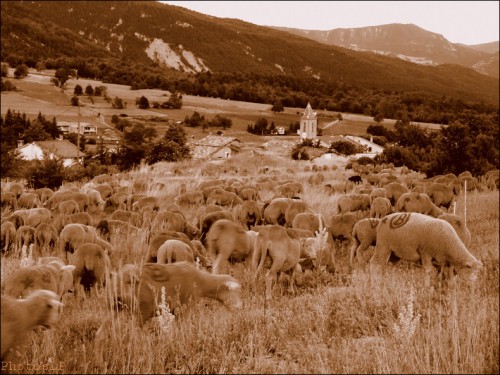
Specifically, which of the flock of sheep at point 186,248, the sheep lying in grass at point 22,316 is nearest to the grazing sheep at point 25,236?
the flock of sheep at point 186,248

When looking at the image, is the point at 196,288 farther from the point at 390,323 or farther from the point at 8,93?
the point at 8,93

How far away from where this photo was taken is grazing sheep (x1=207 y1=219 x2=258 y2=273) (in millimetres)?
8281

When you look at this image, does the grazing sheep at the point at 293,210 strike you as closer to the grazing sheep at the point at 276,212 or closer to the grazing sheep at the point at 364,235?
the grazing sheep at the point at 276,212

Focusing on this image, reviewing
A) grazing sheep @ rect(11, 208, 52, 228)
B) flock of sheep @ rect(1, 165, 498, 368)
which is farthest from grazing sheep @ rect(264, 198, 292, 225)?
grazing sheep @ rect(11, 208, 52, 228)

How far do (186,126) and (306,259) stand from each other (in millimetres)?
99462

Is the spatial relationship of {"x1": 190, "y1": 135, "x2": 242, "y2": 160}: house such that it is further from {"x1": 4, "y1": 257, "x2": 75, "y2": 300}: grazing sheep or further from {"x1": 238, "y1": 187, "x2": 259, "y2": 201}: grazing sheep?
{"x1": 4, "y1": 257, "x2": 75, "y2": 300}: grazing sheep

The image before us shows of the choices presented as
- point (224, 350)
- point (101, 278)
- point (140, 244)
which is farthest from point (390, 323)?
point (140, 244)

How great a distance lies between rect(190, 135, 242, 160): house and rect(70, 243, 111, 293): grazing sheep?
205ft

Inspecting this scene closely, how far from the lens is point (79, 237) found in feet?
28.5

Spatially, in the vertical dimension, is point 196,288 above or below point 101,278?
above

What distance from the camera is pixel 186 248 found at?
764cm

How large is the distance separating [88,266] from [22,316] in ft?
10.9

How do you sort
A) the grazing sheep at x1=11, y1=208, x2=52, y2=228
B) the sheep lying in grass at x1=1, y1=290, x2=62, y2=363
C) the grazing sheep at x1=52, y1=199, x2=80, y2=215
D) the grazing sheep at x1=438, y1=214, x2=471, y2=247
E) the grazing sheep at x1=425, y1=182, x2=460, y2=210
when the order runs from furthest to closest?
the grazing sheep at x1=425, y1=182, x2=460, y2=210 < the grazing sheep at x1=52, y1=199, x2=80, y2=215 < the grazing sheep at x1=11, y1=208, x2=52, y2=228 < the grazing sheep at x1=438, y1=214, x2=471, y2=247 < the sheep lying in grass at x1=1, y1=290, x2=62, y2=363

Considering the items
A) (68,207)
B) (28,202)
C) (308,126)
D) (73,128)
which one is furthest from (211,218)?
(73,128)
